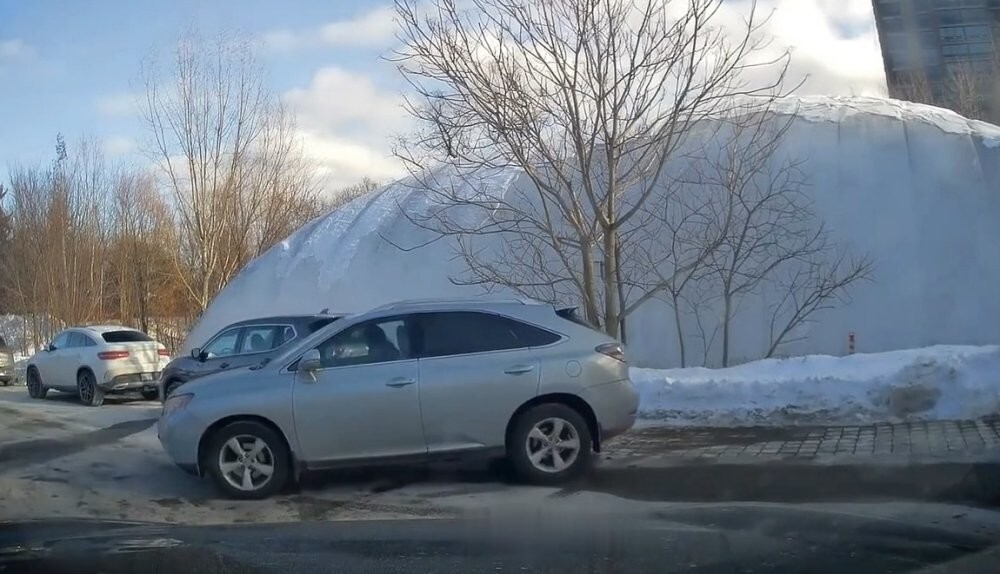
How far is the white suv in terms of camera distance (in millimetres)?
18469

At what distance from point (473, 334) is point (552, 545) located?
2633 mm

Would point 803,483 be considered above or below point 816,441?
below

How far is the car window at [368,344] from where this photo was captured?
28.7 feet

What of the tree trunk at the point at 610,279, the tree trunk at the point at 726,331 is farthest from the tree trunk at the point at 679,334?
the tree trunk at the point at 610,279

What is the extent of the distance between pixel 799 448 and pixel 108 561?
645 cm

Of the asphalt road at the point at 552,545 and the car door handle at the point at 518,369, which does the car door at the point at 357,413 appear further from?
the asphalt road at the point at 552,545

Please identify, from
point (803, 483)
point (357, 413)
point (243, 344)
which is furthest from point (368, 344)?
point (243, 344)

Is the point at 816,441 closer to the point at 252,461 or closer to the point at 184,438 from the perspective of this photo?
the point at 252,461

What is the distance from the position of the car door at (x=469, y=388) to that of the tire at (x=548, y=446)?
0.50 ft

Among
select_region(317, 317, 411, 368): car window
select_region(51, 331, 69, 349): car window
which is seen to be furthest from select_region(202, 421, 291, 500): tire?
select_region(51, 331, 69, 349): car window

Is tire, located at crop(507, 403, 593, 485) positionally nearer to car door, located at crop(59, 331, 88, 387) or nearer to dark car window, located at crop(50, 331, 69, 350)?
car door, located at crop(59, 331, 88, 387)

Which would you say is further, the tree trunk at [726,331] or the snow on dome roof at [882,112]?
the snow on dome roof at [882,112]

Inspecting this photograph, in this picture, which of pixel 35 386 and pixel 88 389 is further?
pixel 35 386

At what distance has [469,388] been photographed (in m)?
8.62
